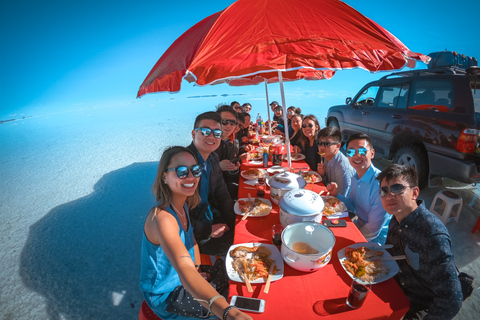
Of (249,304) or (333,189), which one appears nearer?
(249,304)

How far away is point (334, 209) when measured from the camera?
2369 millimetres

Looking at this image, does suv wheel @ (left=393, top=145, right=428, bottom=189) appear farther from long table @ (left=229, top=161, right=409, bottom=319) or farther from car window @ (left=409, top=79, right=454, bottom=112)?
long table @ (left=229, top=161, right=409, bottom=319)

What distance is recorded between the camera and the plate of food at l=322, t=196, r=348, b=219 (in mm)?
2260

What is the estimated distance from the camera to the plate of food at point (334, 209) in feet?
7.41

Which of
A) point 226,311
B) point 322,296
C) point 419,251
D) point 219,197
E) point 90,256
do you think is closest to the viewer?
point 226,311

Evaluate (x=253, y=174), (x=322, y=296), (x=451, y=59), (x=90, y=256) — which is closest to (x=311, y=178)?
(x=253, y=174)

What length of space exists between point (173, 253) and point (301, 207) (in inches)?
44.7

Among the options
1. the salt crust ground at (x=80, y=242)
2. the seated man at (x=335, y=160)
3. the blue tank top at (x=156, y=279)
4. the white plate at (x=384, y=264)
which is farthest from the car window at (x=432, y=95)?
the blue tank top at (x=156, y=279)

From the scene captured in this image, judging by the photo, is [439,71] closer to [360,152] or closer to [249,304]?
[360,152]

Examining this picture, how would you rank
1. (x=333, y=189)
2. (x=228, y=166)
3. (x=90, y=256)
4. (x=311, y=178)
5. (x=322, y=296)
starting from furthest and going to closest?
(x=228, y=166) → (x=90, y=256) → (x=311, y=178) → (x=333, y=189) → (x=322, y=296)

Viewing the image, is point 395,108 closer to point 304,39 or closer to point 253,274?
point 304,39

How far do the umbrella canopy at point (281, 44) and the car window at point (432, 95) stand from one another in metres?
3.07

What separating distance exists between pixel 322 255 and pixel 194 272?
95cm

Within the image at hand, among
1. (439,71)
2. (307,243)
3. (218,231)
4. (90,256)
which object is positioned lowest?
(90,256)
